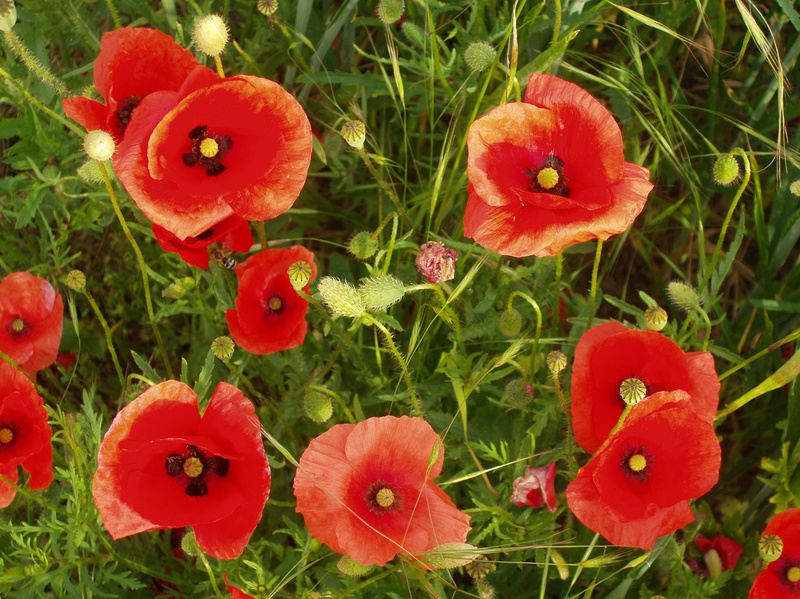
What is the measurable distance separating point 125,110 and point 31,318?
802mm

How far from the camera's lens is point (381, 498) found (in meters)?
2.05

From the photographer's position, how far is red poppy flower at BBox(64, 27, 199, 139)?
2.13 meters

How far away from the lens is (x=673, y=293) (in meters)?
2.18

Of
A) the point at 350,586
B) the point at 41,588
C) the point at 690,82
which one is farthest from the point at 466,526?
the point at 690,82

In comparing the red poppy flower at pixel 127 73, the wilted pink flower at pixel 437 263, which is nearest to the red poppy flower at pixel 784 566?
the wilted pink flower at pixel 437 263

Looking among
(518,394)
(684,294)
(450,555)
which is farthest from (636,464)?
(450,555)

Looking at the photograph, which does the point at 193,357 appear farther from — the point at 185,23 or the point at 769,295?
the point at 769,295

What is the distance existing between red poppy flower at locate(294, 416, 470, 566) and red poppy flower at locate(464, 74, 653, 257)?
1.68 ft

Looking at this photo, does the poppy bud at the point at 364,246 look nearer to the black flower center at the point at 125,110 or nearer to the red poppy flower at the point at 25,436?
the black flower center at the point at 125,110

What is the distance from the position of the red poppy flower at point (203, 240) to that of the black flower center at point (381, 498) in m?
0.74

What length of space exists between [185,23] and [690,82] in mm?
2051

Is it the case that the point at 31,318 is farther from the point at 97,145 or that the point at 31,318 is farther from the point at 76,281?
the point at 97,145

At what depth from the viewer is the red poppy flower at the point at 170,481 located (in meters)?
1.95

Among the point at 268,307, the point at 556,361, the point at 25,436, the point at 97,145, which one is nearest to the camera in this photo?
the point at 97,145
